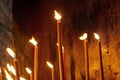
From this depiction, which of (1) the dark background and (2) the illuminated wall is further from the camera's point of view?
(2) the illuminated wall

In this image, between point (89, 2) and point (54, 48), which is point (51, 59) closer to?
point (54, 48)

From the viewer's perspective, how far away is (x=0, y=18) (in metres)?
1.88

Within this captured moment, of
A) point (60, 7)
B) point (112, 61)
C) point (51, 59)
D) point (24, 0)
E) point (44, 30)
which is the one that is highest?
point (24, 0)

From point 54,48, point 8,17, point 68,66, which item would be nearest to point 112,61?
point 68,66

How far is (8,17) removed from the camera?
78.5 inches

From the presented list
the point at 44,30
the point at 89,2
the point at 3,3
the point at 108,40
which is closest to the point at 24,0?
the point at 3,3

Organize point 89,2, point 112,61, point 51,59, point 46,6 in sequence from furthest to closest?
point 46,6 → point 51,59 → point 89,2 → point 112,61

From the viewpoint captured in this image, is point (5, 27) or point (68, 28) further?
point (5, 27)

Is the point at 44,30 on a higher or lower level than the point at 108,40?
higher

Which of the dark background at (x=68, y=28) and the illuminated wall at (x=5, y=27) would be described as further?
the illuminated wall at (x=5, y=27)

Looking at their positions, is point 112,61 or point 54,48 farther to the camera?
point 54,48

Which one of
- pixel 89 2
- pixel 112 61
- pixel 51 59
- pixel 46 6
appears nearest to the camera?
pixel 112 61

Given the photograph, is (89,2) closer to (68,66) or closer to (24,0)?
(68,66)

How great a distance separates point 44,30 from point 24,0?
321 millimetres
